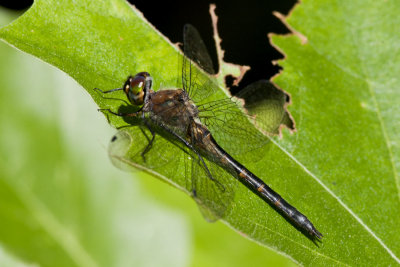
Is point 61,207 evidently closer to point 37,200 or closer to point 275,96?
point 37,200

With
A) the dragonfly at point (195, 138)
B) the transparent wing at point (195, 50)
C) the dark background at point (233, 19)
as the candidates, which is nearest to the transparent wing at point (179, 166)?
the dragonfly at point (195, 138)

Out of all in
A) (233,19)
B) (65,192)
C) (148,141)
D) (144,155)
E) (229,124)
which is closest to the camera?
(65,192)

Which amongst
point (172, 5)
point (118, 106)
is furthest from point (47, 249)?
point (172, 5)

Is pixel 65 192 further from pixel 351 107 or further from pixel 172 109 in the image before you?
pixel 351 107

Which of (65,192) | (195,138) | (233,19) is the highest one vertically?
(195,138)

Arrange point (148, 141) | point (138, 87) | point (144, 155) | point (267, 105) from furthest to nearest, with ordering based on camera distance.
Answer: point (267, 105), point (148, 141), point (138, 87), point (144, 155)

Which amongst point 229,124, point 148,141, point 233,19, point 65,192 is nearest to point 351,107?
point 229,124
